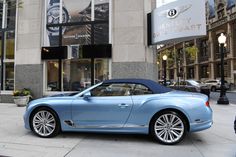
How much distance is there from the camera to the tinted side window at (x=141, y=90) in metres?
Result: 5.66

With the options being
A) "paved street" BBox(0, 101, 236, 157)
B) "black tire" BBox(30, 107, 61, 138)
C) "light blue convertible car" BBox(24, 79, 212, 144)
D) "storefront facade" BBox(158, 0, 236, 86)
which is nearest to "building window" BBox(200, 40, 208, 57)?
"storefront facade" BBox(158, 0, 236, 86)

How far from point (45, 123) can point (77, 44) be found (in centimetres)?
682

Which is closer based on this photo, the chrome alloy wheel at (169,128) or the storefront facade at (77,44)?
the chrome alloy wheel at (169,128)

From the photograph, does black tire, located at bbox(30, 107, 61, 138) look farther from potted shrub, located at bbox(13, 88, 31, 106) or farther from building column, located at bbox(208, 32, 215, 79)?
building column, located at bbox(208, 32, 215, 79)

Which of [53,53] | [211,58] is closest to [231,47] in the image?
[211,58]

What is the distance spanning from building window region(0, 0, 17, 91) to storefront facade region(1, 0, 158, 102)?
0.19 ft

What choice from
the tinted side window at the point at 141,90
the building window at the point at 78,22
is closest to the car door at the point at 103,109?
the tinted side window at the point at 141,90

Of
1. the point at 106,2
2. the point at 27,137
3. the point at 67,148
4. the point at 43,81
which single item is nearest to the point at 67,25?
the point at 106,2

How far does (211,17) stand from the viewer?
47.1 meters

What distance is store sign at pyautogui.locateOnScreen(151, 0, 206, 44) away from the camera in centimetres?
1030

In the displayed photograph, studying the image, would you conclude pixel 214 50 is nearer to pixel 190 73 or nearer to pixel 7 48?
pixel 190 73

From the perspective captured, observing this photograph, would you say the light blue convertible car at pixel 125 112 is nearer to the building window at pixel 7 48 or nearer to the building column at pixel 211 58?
the building window at pixel 7 48

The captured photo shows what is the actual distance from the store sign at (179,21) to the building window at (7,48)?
777 centimetres

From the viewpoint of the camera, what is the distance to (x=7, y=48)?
530 inches
